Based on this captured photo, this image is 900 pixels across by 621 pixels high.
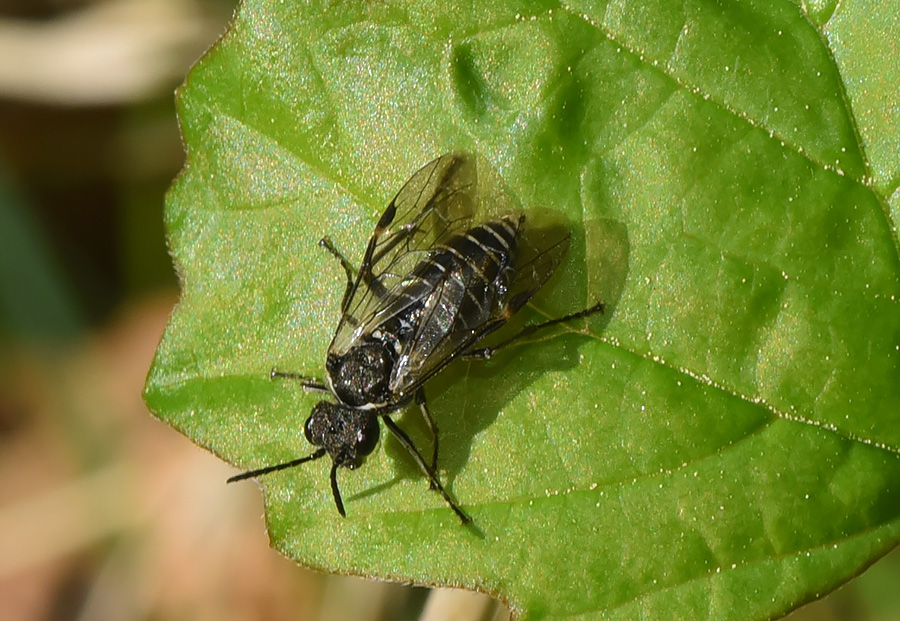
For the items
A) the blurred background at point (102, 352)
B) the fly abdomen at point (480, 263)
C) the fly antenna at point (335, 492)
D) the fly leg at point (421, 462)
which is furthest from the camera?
the blurred background at point (102, 352)

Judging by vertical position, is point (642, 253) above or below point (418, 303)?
above

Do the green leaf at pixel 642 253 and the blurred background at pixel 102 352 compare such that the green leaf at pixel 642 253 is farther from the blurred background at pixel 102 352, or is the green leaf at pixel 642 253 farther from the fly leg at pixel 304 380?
the blurred background at pixel 102 352

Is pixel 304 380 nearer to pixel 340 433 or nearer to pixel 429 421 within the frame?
pixel 340 433

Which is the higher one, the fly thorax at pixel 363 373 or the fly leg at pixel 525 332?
the fly leg at pixel 525 332

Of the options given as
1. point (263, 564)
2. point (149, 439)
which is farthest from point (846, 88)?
point (149, 439)

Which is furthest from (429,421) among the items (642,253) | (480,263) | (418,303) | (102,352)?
(102,352)

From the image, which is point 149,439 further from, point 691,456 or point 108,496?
point 691,456

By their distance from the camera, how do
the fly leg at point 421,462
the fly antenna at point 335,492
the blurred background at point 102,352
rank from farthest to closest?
1. the blurred background at point 102,352
2. the fly antenna at point 335,492
3. the fly leg at point 421,462

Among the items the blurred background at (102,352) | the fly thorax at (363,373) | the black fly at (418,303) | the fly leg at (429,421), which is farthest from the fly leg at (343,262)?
the blurred background at (102,352)
